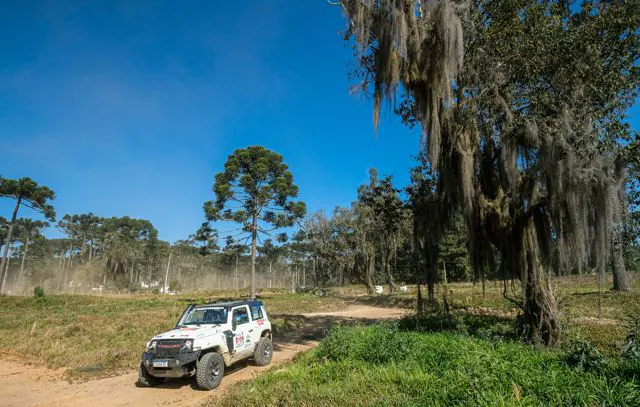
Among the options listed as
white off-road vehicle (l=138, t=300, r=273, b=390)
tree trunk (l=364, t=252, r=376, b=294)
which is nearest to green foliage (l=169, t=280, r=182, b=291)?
tree trunk (l=364, t=252, r=376, b=294)

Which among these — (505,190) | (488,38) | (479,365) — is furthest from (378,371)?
(488,38)

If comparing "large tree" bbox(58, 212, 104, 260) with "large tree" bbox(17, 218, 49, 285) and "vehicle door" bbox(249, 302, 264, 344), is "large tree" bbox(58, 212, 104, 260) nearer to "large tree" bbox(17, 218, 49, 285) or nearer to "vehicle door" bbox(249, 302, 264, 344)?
"large tree" bbox(17, 218, 49, 285)

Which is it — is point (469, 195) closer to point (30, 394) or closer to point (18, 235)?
point (30, 394)

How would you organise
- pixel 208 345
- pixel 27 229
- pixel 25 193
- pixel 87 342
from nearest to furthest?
pixel 208 345 → pixel 87 342 → pixel 25 193 → pixel 27 229

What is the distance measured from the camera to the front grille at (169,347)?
7324 millimetres

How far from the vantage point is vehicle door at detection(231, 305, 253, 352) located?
860cm

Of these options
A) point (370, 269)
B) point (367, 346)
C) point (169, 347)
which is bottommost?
point (169, 347)

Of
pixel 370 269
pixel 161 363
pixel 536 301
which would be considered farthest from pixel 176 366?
pixel 370 269

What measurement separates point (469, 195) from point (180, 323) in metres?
7.73

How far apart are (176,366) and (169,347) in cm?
42

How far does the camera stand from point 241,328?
29.2ft

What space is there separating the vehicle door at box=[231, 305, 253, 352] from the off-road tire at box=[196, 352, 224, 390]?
0.76m

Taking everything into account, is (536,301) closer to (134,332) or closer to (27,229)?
(134,332)

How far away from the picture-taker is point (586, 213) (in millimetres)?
7000
